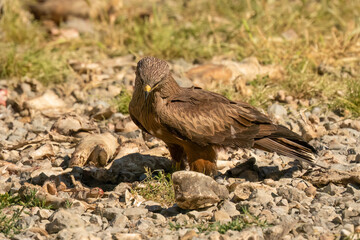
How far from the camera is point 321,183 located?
5.07m

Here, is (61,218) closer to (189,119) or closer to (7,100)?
(189,119)

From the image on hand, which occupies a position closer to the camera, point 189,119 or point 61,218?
point 61,218

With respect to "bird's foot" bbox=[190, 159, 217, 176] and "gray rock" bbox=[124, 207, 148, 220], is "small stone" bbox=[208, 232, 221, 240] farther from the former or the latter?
"bird's foot" bbox=[190, 159, 217, 176]

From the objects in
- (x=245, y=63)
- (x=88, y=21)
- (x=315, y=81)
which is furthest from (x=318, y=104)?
(x=88, y=21)

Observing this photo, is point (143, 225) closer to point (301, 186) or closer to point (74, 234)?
point (74, 234)

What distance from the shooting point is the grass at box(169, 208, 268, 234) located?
409 cm

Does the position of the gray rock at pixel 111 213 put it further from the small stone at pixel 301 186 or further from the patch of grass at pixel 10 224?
the small stone at pixel 301 186

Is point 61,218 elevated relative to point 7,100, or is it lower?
elevated

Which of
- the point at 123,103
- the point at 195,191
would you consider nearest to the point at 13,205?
the point at 195,191

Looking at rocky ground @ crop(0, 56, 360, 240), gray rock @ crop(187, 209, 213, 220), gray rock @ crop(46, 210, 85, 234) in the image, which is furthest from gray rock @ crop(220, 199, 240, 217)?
gray rock @ crop(46, 210, 85, 234)

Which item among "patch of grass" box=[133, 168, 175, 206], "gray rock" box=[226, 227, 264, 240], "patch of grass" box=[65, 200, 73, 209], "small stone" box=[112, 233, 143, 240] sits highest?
"gray rock" box=[226, 227, 264, 240]

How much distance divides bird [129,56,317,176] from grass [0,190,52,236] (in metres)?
1.14

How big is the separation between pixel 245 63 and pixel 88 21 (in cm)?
341

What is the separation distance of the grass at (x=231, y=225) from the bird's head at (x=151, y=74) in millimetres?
1211
